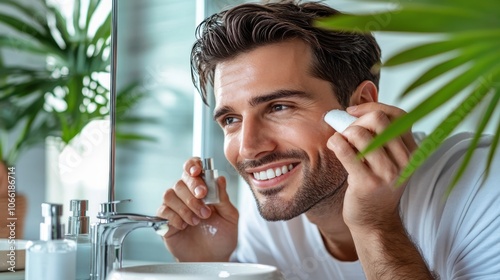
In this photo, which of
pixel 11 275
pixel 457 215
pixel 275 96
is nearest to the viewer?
pixel 11 275

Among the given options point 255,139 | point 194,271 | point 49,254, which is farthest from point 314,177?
point 49,254

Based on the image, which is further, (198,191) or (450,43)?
(198,191)

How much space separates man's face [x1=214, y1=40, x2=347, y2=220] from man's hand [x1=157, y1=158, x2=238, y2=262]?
128 mm

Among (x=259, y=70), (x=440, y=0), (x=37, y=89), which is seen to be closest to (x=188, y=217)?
(x=259, y=70)

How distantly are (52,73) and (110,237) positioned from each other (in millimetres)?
284

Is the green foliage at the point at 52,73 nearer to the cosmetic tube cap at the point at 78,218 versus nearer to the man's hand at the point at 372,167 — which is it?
the cosmetic tube cap at the point at 78,218

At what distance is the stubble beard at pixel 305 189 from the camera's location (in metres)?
1.19

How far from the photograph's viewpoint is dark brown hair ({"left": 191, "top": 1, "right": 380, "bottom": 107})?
1188 millimetres

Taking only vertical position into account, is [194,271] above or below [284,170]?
below

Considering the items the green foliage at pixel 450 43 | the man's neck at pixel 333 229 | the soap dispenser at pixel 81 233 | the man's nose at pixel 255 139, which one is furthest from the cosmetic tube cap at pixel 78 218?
the green foliage at pixel 450 43

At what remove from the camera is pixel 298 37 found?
120cm

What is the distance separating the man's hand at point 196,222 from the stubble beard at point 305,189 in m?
0.11

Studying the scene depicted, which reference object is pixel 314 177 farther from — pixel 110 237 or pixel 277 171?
pixel 110 237

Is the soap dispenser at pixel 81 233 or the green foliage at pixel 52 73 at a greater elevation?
the green foliage at pixel 52 73
